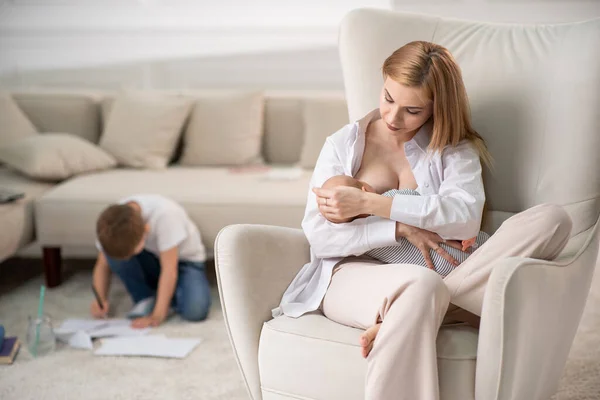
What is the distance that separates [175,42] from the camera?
4.09m

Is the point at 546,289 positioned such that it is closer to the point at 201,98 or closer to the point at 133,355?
the point at 133,355

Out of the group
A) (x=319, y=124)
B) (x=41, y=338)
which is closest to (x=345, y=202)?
(x=41, y=338)

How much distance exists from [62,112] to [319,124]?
4.33ft

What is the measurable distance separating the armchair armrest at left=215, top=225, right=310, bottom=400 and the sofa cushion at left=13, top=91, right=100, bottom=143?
88.0 inches

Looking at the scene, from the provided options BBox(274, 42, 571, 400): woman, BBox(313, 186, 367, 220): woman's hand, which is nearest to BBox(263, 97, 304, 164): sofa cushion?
BBox(274, 42, 571, 400): woman

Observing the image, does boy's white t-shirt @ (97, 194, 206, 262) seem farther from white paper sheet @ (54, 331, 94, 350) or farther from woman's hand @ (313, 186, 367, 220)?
woman's hand @ (313, 186, 367, 220)

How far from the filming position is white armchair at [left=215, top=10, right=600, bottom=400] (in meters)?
1.49

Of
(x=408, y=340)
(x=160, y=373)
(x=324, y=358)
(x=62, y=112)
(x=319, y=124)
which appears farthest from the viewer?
(x=62, y=112)

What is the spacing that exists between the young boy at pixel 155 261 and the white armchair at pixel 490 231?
0.97m

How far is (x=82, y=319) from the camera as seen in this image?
281 cm

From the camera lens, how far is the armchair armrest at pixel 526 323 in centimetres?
145

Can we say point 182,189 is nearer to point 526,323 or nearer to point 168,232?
point 168,232

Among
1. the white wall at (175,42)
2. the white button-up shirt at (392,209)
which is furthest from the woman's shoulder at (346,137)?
the white wall at (175,42)

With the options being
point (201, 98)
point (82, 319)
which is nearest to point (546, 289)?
point (82, 319)
